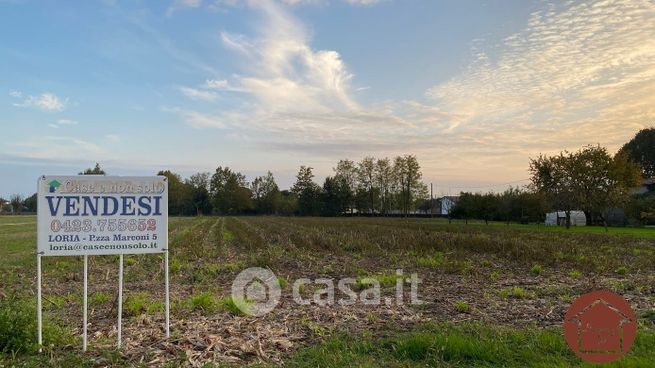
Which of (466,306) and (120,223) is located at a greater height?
(120,223)

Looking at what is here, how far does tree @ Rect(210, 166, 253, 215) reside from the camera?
122m

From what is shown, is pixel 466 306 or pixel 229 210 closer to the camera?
pixel 466 306

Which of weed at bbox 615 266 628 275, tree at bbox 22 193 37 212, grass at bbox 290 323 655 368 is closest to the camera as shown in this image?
grass at bbox 290 323 655 368

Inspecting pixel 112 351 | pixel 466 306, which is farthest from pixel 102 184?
pixel 466 306

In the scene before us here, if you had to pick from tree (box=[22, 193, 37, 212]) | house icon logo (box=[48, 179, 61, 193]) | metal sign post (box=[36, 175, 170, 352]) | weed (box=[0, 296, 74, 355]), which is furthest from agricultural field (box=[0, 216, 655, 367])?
tree (box=[22, 193, 37, 212])

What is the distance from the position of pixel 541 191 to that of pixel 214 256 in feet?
135

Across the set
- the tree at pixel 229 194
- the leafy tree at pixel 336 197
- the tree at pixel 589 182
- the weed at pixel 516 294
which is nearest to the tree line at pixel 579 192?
the tree at pixel 589 182

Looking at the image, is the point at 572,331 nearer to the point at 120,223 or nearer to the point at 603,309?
the point at 603,309

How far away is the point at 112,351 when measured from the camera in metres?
5.53

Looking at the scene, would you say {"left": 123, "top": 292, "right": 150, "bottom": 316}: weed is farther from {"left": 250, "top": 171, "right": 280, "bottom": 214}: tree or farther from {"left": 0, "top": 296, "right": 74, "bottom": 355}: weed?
{"left": 250, "top": 171, "right": 280, "bottom": 214}: tree

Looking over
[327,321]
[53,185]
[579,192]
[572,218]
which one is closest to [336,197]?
[572,218]

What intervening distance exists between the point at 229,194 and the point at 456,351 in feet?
396

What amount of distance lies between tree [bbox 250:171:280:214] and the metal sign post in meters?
113

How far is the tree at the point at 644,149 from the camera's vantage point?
3497 inches
